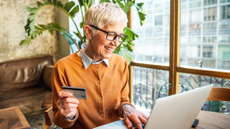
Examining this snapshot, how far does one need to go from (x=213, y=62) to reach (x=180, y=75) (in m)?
0.47

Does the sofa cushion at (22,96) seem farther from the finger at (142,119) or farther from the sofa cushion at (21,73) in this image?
the finger at (142,119)

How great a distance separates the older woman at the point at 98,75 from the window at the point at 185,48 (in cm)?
133

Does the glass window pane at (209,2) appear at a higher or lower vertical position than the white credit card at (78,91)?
higher

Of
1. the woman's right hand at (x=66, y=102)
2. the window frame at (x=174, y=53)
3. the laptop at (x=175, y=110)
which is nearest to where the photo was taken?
the laptop at (x=175, y=110)

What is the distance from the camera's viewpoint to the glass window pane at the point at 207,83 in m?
1.97

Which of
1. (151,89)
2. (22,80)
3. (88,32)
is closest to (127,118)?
(88,32)

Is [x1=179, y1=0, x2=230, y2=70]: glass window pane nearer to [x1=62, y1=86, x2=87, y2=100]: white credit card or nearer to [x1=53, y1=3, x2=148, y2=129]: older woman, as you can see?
[x1=53, y1=3, x2=148, y2=129]: older woman

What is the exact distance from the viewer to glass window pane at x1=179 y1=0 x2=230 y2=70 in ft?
6.16

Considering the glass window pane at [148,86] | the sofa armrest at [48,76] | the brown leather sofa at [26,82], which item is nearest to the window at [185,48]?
the glass window pane at [148,86]

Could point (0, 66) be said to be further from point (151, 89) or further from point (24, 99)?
point (151, 89)

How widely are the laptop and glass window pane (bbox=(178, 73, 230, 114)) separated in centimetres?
161

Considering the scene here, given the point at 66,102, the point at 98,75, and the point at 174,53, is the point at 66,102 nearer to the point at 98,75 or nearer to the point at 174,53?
the point at 98,75

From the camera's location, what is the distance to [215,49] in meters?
1.96

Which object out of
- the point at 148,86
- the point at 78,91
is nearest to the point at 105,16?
the point at 78,91
